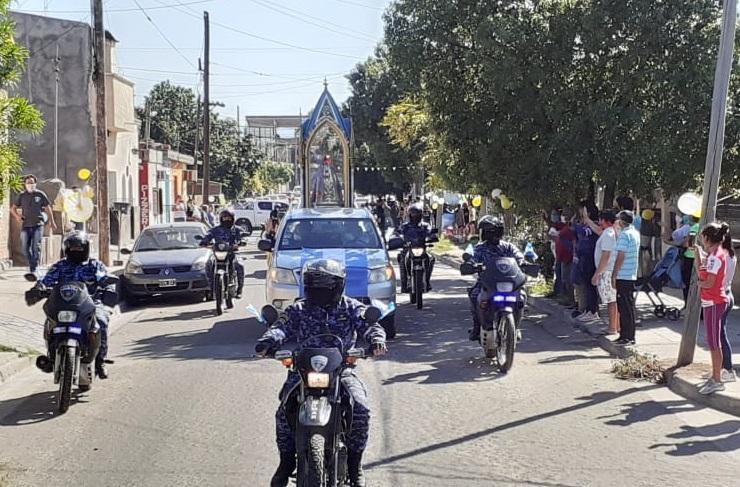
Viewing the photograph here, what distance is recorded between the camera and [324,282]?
551 cm

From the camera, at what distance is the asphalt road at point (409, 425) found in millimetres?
6531

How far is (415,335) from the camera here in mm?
13031

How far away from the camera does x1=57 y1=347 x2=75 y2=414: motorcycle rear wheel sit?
8.29 m

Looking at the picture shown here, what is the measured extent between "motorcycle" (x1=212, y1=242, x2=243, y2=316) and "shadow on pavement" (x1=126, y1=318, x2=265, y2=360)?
0.89 metres

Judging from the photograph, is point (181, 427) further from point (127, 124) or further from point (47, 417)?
point (127, 124)

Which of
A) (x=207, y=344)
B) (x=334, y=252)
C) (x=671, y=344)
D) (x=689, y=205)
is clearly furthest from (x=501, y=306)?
(x=207, y=344)

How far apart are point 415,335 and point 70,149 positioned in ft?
73.9

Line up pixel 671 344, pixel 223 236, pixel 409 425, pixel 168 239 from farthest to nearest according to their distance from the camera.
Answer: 1. pixel 168 239
2. pixel 223 236
3. pixel 671 344
4. pixel 409 425

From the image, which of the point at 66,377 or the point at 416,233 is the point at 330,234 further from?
the point at 66,377

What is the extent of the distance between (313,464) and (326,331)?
92cm

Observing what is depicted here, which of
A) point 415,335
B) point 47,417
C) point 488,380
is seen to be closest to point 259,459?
point 47,417

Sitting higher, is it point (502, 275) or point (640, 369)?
point (502, 275)

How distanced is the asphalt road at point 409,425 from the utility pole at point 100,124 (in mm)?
10160

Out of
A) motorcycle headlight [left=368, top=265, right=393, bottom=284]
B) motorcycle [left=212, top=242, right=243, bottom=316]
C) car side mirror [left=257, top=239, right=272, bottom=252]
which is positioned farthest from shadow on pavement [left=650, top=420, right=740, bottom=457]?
motorcycle [left=212, top=242, right=243, bottom=316]
